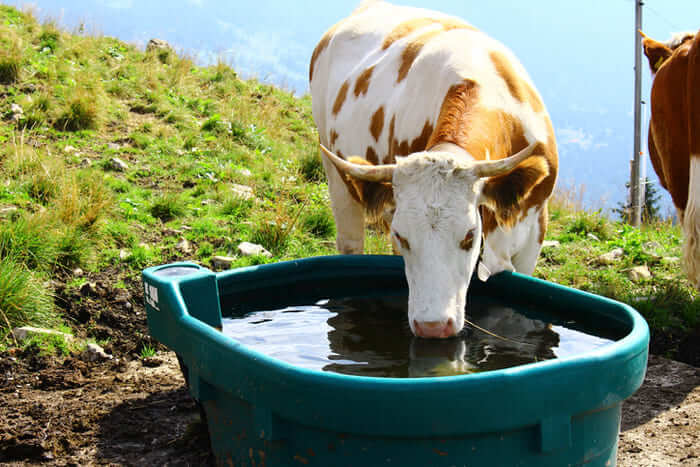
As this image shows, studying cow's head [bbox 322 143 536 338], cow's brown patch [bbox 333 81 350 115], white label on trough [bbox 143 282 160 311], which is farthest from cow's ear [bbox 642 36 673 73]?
white label on trough [bbox 143 282 160 311]

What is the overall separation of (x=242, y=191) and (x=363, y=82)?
235cm

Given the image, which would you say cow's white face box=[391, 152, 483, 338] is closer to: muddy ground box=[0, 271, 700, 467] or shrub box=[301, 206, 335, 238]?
muddy ground box=[0, 271, 700, 467]

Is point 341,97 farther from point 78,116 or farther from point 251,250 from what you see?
point 78,116

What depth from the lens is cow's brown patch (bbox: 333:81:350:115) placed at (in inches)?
201

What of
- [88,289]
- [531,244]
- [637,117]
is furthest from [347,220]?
[637,117]

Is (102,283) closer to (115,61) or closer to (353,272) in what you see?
(353,272)

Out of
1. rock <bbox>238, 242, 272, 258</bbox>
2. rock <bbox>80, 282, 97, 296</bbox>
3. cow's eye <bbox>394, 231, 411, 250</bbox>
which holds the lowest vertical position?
rock <bbox>80, 282, 97, 296</bbox>

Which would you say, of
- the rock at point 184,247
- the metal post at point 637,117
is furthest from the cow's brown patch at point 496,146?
the metal post at point 637,117

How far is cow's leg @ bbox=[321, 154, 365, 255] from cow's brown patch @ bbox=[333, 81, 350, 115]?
19.9 inches

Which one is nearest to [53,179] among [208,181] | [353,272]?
[208,181]

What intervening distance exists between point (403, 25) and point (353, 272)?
7.64 ft

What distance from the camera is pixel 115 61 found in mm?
10031

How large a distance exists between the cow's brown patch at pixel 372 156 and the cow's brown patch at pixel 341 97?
2.01 feet

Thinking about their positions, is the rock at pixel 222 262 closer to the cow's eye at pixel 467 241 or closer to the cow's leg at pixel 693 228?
the cow's eye at pixel 467 241
